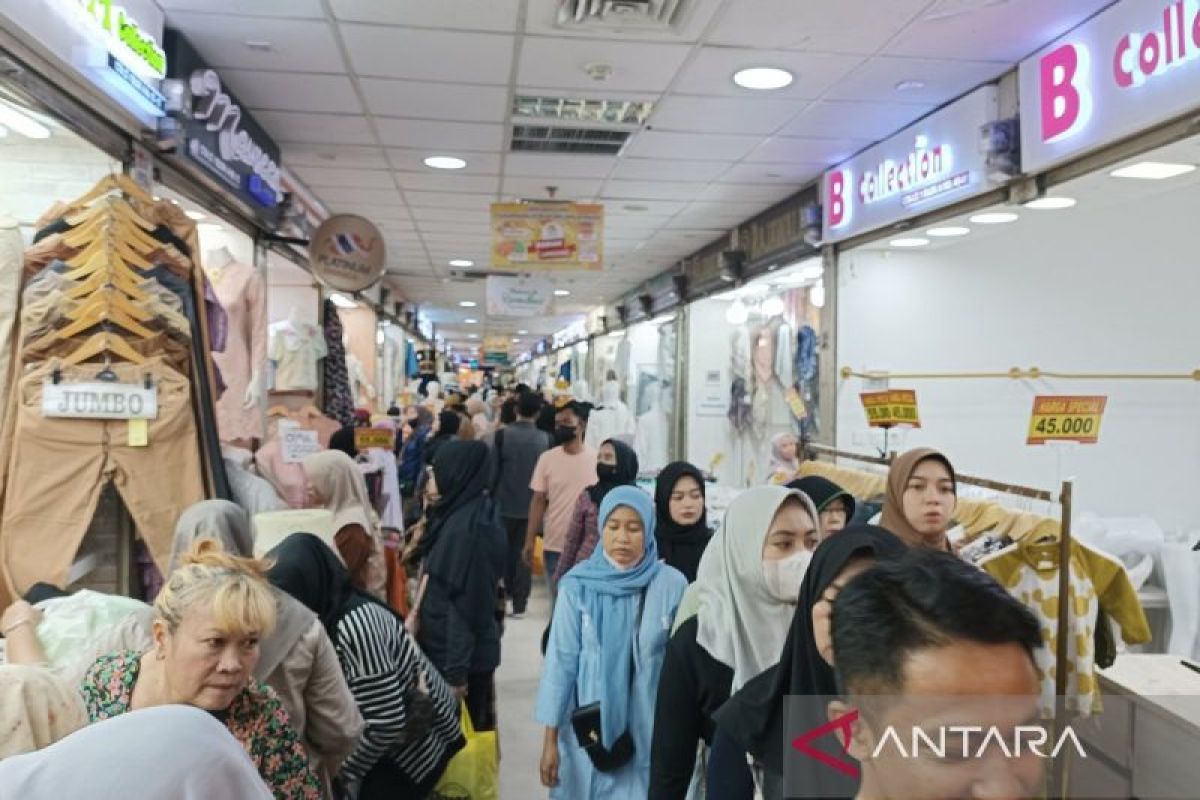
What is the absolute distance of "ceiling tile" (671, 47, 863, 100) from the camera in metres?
4.09

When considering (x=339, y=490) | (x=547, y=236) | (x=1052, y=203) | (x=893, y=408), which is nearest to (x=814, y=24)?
(x=1052, y=203)

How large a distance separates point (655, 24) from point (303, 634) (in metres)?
2.87

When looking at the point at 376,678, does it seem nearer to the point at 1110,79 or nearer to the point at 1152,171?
the point at 1110,79

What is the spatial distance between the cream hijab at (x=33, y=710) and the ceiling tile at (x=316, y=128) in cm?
436

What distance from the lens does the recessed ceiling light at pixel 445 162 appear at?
6156 mm

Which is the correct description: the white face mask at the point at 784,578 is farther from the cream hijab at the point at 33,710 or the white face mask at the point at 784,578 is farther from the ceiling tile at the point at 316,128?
the ceiling tile at the point at 316,128

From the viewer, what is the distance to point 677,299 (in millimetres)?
10883

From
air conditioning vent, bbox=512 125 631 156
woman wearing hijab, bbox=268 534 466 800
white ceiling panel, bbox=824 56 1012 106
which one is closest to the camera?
woman wearing hijab, bbox=268 534 466 800

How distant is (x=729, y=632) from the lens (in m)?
2.13

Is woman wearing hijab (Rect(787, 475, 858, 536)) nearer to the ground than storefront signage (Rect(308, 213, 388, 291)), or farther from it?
nearer to the ground

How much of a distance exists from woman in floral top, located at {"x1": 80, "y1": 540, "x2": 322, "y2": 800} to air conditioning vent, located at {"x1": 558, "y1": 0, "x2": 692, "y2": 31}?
2.68 m

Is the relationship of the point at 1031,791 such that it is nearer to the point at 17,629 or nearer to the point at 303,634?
the point at 303,634

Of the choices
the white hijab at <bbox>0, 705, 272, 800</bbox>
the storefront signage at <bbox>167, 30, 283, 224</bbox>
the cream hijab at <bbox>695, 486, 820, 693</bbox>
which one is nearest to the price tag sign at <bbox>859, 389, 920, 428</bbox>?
the cream hijab at <bbox>695, 486, 820, 693</bbox>

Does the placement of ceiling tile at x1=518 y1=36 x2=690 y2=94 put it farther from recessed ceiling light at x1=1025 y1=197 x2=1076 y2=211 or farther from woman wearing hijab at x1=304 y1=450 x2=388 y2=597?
woman wearing hijab at x1=304 y1=450 x2=388 y2=597
